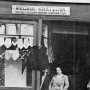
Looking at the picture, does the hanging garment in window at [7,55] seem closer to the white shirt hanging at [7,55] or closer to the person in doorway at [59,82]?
the white shirt hanging at [7,55]

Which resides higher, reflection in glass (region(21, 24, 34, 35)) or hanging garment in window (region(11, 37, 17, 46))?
reflection in glass (region(21, 24, 34, 35))

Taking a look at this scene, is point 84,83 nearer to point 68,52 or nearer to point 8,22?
point 68,52

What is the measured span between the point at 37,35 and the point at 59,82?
1.39m

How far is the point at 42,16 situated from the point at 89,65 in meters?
1.84

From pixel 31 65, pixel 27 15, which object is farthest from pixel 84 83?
pixel 27 15

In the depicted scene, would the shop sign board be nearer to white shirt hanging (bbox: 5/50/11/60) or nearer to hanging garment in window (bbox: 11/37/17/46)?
hanging garment in window (bbox: 11/37/17/46)

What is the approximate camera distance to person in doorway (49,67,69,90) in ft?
41.3

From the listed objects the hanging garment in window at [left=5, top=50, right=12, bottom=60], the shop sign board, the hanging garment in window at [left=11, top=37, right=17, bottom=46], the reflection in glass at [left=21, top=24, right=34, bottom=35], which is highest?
the shop sign board

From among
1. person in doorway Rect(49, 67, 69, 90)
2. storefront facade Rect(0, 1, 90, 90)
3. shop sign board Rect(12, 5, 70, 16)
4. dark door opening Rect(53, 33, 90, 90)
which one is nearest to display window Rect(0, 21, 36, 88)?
storefront facade Rect(0, 1, 90, 90)

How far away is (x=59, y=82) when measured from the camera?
41.2 feet

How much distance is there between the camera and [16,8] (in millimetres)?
12492

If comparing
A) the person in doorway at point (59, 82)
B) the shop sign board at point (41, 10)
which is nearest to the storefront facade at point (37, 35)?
the shop sign board at point (41, 10)

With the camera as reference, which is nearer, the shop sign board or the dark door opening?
the shop sign board

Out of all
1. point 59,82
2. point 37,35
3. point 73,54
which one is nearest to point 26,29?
point 37,35
